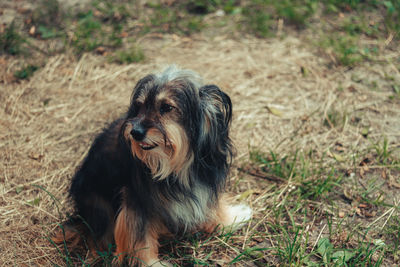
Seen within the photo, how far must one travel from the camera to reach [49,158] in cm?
395

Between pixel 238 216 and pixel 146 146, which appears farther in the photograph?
pixel 238 216

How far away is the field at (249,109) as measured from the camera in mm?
3217

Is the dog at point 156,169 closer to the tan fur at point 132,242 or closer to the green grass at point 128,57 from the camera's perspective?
the tan fur at point 132,242

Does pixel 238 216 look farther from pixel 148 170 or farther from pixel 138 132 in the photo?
pixel 138 132

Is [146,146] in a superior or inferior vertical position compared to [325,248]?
superior

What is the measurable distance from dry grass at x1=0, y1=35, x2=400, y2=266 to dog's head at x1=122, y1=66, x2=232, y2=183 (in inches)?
36.2

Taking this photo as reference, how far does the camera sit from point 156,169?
2.70 m

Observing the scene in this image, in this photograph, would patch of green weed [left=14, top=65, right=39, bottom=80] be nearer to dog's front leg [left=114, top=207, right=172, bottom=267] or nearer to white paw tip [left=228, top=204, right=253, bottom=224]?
dog's front leg [left=114, top=207, right=172, bottom=267]

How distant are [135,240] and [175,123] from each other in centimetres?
95

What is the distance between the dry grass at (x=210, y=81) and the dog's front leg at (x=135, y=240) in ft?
0.89

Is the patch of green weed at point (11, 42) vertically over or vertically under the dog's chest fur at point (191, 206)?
over

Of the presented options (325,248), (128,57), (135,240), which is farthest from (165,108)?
(128,57)

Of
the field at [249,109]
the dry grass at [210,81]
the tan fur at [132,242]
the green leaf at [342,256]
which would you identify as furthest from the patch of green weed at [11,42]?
the green leaf at [342,256]

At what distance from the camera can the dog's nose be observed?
2504 millimetres
